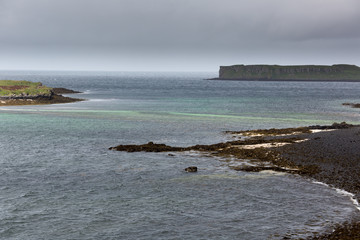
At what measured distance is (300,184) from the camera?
30156 mm

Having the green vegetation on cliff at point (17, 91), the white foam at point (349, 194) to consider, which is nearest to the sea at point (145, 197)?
the white foam at point (349, 194)

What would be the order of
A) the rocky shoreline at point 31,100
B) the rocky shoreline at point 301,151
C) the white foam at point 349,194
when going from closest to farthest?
1. the white foam at point 349,194
2. the rocky shoreline at point 301,151
3. the rocky shoreline at point 31,100

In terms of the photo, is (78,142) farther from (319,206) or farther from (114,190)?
(319,206)

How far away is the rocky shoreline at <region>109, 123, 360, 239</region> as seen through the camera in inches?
1273

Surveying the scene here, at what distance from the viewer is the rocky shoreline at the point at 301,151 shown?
32344 millimetres

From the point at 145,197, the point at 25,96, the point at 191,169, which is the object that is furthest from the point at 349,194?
the point at 25,96

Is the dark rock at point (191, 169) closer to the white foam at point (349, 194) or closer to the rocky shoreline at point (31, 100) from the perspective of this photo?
the white foam at point (349, 194)

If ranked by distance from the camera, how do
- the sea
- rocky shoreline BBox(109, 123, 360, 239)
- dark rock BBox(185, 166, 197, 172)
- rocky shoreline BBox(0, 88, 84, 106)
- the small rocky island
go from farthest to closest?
the small rocky island < rocky shoreline BBox(0, 88, 84, 106) < dark rock BBox(185, 166, 197, 172) < rocky shoreline BBox(109, 123, 360, 239) < the sea

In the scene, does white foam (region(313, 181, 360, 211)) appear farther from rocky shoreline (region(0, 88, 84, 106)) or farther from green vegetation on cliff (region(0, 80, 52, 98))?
green vegetation on cliff (region(0, 80, 52, 98))

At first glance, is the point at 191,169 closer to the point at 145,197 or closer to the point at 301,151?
the point at 145,197

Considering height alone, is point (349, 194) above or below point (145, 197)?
above

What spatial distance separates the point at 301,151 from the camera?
40469 millimetres

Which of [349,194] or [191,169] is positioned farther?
[191,169]

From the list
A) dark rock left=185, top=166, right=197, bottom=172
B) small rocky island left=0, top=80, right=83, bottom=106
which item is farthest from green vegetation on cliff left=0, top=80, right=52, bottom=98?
dark rock left=185, top=166, right=197, bottom=172
